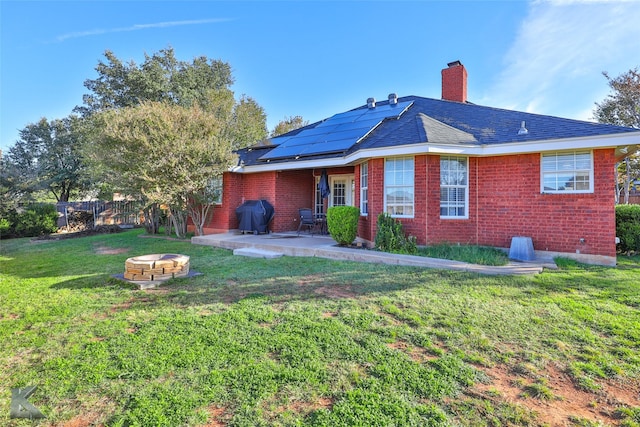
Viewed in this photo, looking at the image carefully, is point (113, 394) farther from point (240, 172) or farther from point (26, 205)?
point (26, 205)

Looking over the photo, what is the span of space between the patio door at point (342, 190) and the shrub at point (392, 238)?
4.23 metres

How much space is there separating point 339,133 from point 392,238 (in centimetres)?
545

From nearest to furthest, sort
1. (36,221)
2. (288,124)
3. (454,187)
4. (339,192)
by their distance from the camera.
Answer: (454,187)
(339,192)
(36,221)
(288,124)

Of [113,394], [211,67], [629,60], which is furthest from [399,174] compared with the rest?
[211,67]

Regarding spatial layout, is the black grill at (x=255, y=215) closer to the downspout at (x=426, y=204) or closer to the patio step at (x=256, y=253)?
the patio step at (x=256, y=253)

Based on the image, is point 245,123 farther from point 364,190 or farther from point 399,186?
point 399,186

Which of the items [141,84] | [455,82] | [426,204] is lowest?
[426,204]

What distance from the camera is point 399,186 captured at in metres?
8.97

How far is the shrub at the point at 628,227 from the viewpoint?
8852 millimetres

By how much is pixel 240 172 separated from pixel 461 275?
31.2ft

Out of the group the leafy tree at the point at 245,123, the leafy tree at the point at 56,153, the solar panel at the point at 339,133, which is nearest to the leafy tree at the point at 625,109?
the solar panel at the point at 339,133

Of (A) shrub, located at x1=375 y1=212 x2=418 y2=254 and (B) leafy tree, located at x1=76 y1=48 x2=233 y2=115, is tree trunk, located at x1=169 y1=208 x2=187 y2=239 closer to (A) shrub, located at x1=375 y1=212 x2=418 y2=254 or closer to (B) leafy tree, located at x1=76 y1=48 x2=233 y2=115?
(A) shrub, located at x1=375 y1=212 x2=418 y2=254

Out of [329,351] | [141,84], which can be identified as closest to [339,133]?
[329,351]

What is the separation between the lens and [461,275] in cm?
618
